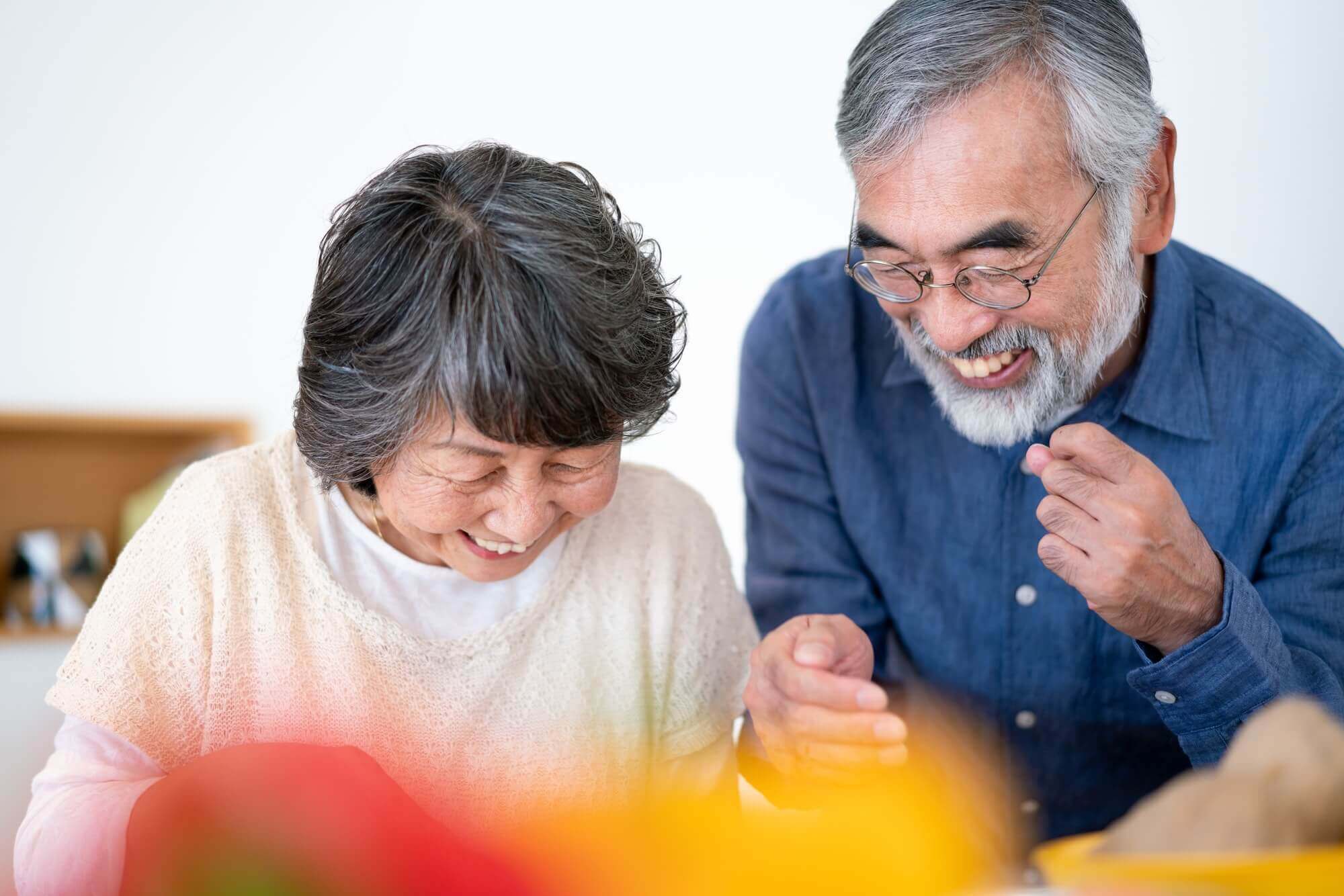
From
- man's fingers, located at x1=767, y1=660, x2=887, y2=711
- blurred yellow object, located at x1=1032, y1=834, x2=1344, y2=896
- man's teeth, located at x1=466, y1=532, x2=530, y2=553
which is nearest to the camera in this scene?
blurred yellow object, located at x1=1032, y1=834, x2=1344, y2=896

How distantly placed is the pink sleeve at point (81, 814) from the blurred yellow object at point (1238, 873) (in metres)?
0.84

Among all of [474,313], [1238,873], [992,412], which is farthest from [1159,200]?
[1238,873]

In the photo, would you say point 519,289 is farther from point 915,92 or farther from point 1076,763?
point 1076,763

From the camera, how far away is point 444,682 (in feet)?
4.42

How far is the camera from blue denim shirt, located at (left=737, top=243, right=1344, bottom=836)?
57.2 inches

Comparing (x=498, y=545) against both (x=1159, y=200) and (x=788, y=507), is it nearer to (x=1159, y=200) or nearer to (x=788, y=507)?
(x=788, y=507)

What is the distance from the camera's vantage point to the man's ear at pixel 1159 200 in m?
1.45

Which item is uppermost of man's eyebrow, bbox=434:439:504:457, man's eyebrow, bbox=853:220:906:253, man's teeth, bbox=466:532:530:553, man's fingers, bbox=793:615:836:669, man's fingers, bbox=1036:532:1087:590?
man's eyebrow, bbox=853:220:906:253

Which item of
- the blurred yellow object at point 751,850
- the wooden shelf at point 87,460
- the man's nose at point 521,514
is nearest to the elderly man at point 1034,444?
the blurred yellow object at point 751,850

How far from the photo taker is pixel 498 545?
125cm

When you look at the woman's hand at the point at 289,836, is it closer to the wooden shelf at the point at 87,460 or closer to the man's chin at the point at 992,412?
the man's chin at the point at 992,412

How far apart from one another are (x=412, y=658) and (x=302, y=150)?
2304 millimetres

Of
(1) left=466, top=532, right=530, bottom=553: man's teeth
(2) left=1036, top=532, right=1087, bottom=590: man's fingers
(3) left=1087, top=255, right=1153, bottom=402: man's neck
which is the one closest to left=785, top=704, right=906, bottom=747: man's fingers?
(2) left=1036, top=532, right=1087, bottom=590: man's fingers

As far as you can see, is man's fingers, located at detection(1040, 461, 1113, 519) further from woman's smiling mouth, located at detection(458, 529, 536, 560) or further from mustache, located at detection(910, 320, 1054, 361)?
woman's smiling mouth, located at detection(458, 529, 536, 560)
